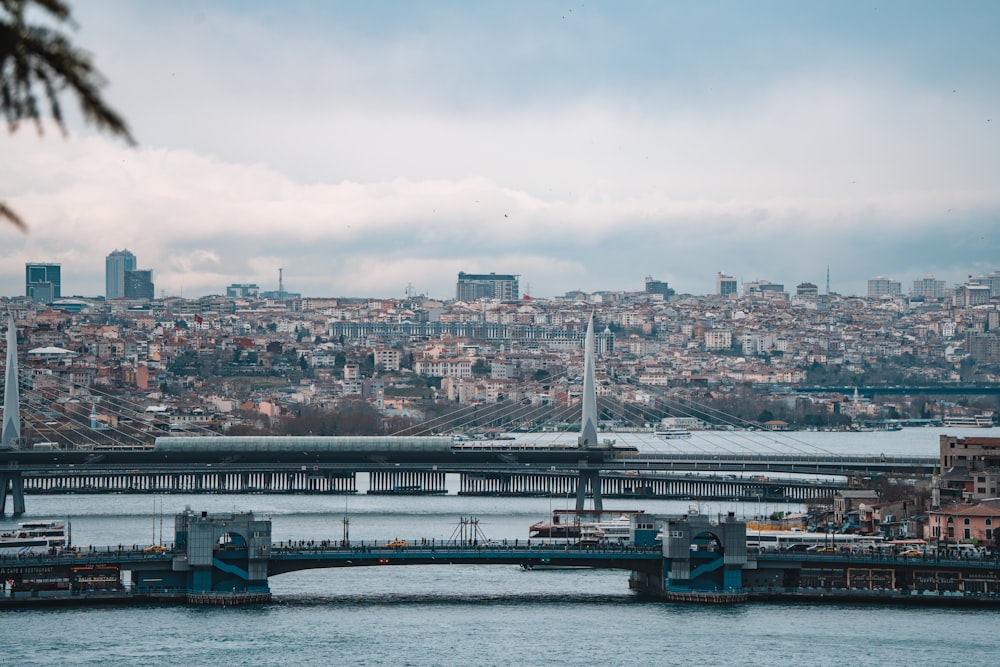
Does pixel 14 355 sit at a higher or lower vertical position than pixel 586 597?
higher

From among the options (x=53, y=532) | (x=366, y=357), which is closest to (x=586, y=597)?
(x=53, y=532)

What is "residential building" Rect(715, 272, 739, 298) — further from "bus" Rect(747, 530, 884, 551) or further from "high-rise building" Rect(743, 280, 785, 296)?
"bus" Rect(747, 530, 884, 551)

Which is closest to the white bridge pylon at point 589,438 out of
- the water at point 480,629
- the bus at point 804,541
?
the bus at point 804,541

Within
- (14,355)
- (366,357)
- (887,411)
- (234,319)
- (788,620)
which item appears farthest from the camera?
(234,319)

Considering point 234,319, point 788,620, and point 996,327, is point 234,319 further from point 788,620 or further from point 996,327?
point 788,620

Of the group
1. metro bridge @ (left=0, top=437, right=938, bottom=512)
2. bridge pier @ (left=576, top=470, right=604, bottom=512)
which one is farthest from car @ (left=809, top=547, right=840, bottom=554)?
metro bridge @ (left=0, top=437, right=938, bottom=512)

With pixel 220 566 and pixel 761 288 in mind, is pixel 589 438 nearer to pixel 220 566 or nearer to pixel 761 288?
pixel 220 566
